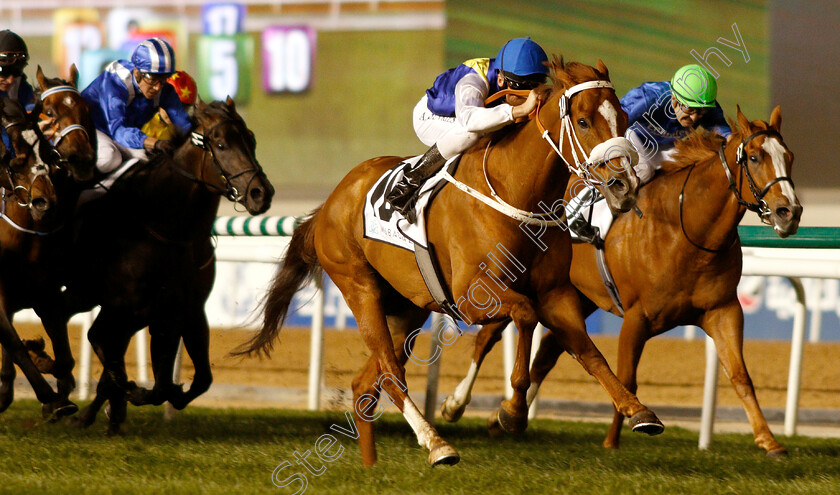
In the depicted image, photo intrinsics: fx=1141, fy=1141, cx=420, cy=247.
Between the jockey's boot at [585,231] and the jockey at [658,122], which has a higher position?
the jockey at [658,122]

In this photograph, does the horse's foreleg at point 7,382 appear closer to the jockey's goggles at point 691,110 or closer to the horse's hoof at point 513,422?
the horse's hoof at point 513,422

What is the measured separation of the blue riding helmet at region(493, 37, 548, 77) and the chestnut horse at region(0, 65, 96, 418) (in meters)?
1.83

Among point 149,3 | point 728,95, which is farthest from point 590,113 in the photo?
point 149,3

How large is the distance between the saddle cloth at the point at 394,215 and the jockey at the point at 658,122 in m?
0.89

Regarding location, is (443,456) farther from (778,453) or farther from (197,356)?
(197,356)

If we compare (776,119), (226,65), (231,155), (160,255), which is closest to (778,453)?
(776,119)

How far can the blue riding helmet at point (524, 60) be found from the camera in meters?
3.96

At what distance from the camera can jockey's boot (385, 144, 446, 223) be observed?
4133mm

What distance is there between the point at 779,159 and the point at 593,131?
118 centimetres

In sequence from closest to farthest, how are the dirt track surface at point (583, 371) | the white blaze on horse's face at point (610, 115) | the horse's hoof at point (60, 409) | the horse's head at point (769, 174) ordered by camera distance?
the white blaze on horse's face at point (610, 115) < the horse's head at point (769, 174) < the horse's hoof at point (60, 409) < the dirt track surface at point (583, 371)

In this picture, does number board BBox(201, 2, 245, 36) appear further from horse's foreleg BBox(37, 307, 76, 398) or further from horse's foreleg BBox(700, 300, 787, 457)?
horse's foreleg BBox(700, 300, 787, 457)

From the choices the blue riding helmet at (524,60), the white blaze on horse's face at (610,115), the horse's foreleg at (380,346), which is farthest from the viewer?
the blue riding helmet at (524,60)

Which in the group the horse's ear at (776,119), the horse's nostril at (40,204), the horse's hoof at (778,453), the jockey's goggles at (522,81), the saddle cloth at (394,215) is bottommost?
the horse's hoof at (778,453)

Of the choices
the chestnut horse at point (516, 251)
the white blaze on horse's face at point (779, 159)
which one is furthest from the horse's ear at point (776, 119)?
the chestnut horse at point (516, 251)
